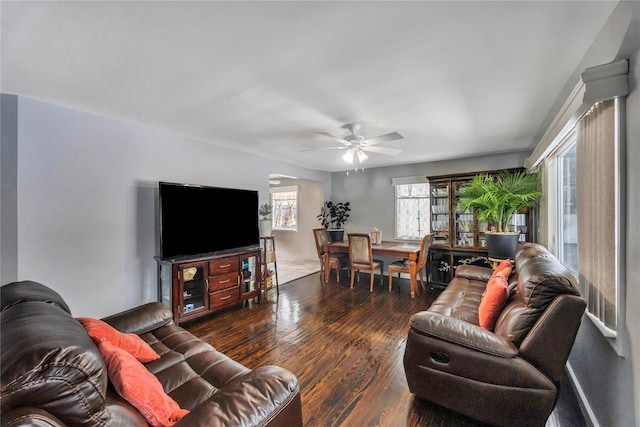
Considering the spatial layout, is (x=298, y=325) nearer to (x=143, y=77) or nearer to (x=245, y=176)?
(x=245, y=176)

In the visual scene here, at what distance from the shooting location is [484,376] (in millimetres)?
1579

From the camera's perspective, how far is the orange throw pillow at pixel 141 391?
3.36 ft

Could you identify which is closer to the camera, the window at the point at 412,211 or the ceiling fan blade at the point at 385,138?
the ceiling fan blade at the point at 385,138

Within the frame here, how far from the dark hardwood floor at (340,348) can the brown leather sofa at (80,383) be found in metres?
0.81

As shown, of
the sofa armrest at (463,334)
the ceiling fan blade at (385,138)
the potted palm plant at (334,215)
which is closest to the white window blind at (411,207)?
the potted palm plant at (334,215)

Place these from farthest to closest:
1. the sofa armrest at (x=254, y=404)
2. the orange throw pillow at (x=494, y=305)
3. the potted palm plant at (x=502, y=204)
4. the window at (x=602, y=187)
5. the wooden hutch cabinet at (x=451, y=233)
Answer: the wooden hutch cabinet at (x=451, y=233), the potted palm plant at (x=502, y=204), the orange throw pillow at (x=494, y=305), the window at (x=602, y=187), the sofa armrest at (x=254, y=404)

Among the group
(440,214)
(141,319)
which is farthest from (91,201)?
(440,214)

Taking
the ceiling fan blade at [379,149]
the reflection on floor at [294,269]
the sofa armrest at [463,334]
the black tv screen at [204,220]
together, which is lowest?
the reflection on floor at [294,269]

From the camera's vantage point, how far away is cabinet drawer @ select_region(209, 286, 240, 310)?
331 centimetres

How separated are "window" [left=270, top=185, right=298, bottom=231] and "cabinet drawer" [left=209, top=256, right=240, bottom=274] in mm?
3905

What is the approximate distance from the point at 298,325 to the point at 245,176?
2.44 m

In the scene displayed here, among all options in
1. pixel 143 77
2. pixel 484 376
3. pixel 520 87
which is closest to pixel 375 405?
pixel 484 376

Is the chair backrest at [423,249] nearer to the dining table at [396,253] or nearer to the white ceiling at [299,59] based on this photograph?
the dining table at [396,253]

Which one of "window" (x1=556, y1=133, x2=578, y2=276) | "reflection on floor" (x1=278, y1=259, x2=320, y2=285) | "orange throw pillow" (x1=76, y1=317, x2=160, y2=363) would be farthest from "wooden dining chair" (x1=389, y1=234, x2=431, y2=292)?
"orange throw pillow" (x1=76, y1=317, x2=160, y2=363)
